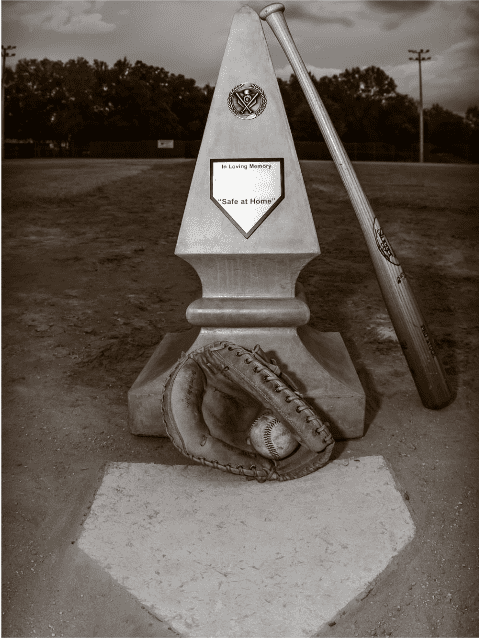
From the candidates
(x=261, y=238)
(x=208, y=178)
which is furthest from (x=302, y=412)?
(x=208, y=178)

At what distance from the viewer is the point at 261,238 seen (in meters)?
2.19

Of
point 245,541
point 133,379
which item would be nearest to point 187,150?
point 133,379

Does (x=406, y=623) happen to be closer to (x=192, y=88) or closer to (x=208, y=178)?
(x=208, y=178)

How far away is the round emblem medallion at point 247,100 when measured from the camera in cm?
212

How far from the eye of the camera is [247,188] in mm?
2168

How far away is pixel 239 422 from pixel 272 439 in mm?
178

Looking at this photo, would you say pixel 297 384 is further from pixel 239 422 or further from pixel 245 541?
pixel 245 541

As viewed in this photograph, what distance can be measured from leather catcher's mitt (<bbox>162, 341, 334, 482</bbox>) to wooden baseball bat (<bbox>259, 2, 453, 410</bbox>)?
631 mm

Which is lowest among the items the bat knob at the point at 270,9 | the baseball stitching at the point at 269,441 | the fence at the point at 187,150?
the baseball stitching at the point at 269,441

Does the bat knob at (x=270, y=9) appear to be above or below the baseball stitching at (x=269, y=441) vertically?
above

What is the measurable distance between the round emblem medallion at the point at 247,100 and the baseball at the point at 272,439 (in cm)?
104

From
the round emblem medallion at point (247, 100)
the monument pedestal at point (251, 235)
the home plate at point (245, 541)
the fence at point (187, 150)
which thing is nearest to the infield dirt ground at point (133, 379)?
the home plate at point (245, 541)

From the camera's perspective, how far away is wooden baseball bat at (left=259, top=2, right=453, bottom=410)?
7.40 feet

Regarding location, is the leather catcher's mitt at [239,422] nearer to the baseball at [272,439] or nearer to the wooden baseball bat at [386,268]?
the baseball at [272,439]
